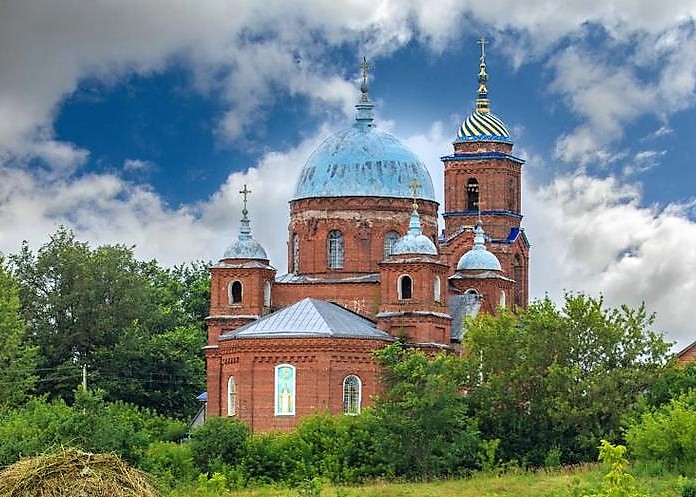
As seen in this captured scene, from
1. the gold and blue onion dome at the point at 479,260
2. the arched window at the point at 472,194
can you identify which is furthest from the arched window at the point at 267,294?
the arched window at the point at 472,194

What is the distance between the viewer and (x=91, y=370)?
218 feet

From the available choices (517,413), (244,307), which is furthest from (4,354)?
(517,413)

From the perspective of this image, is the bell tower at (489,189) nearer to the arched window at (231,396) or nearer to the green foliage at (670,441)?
the arched window at (231,396)

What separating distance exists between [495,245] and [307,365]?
59.4 feet

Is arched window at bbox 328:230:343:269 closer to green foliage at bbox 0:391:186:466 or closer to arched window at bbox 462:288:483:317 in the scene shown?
arched window at bbox 462:288:483:317

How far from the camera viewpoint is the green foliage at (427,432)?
47.0 meters

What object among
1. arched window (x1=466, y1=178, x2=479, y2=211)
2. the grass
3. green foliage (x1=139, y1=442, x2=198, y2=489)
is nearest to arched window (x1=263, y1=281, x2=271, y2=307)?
green foliage (x1=139, y1=442, x2=198, y2=489)

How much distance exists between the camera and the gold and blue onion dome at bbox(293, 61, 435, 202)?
59500 mm

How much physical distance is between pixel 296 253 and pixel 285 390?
8.30 meters

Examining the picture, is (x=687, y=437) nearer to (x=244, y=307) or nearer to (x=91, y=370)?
(x=244, y=307)

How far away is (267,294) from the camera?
5900cm

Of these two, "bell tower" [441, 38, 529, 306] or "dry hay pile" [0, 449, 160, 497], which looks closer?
"dry hay pile" [0, 449, 160, 497]

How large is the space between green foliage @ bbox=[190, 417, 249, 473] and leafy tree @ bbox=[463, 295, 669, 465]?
7004mm

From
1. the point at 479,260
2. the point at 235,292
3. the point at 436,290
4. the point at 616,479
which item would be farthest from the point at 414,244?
the point at 616,479
